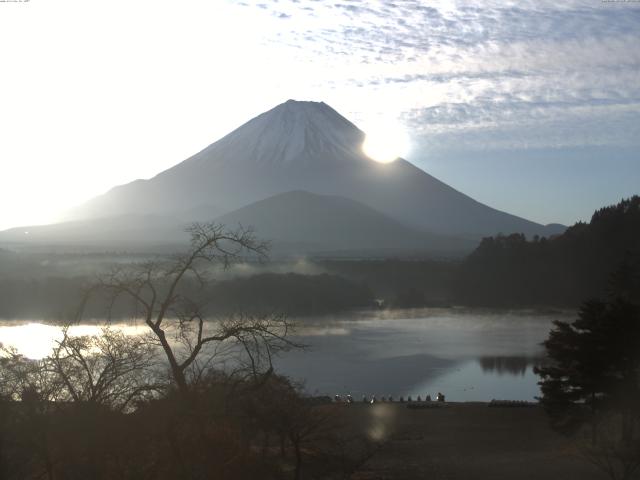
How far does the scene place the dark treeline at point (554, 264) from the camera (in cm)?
4896

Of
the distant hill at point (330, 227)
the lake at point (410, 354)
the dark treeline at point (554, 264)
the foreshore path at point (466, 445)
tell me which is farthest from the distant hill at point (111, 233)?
the foreshore path at point (466, 445)

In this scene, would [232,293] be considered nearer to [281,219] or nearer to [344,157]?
[281,219]

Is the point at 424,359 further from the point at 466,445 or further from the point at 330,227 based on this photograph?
the point at 330,227

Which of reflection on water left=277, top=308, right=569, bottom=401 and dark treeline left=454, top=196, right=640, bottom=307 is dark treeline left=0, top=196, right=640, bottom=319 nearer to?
dark treeline left=454, top=196, right=640, bottom=307

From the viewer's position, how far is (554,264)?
171 feet

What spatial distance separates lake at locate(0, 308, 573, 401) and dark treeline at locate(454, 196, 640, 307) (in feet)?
31.6

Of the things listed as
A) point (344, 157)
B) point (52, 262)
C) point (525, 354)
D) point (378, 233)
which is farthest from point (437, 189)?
point (525, 354)

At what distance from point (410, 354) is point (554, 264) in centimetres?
2911

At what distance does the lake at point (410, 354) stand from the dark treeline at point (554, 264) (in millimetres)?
9628

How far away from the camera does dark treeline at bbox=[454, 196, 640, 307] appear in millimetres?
48963

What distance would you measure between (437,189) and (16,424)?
452ft

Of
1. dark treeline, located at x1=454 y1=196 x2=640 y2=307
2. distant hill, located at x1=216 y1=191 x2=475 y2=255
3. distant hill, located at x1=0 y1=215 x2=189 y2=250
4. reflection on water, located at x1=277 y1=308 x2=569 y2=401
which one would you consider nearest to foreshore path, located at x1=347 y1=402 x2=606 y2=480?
reflection on water, located at x1=277 y1=308 x2=569 y2=401

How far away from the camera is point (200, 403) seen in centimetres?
536

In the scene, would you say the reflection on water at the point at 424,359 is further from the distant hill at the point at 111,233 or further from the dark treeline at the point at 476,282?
the distant hill at the point at 111,233
